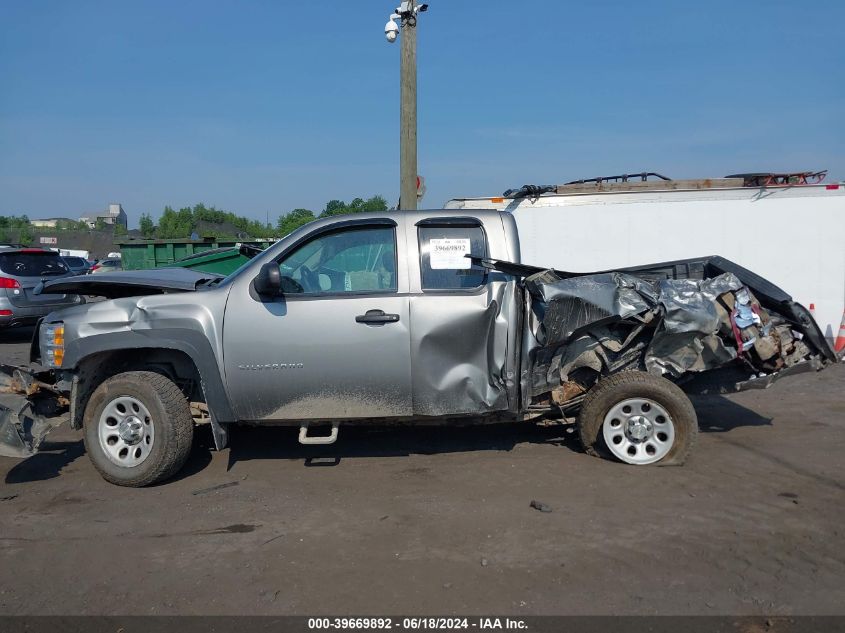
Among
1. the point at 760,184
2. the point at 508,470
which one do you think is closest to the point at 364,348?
the point at 508,470

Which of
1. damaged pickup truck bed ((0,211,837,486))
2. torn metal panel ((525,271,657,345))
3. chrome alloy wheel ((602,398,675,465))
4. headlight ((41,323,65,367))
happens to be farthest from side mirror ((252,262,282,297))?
chrome alloy wheel ((602,398,675,465))

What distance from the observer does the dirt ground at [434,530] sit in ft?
11.9

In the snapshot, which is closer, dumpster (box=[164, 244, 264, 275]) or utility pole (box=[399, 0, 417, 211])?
utility pole (box=[399, 0, 417, 211])

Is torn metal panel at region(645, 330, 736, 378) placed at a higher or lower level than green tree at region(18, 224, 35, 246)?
lower

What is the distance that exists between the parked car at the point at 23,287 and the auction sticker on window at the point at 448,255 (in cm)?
975

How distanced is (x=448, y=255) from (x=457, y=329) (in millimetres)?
576

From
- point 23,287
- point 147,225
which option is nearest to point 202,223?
point 147,225

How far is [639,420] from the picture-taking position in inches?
217

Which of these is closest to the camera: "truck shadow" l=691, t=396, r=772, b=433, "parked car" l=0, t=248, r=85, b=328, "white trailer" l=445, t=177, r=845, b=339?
"truck shadow" l=691, t=396, r=772, b=433

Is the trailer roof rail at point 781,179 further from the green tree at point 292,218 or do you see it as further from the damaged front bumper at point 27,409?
the green tree at point 292,218

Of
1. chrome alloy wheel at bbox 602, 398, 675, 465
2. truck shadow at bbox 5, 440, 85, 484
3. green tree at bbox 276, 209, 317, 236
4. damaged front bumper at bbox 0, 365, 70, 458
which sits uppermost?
green tree at bbox 276, 209, 317, 236

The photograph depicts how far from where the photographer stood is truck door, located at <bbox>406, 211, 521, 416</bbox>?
17.2 ft

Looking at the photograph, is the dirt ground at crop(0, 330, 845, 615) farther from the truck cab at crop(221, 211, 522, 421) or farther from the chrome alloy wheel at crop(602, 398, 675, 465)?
the truck cab at crop(221, 211, 522, 421)

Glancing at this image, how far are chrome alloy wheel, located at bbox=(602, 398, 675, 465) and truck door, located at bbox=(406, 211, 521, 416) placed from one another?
857 millimetres
